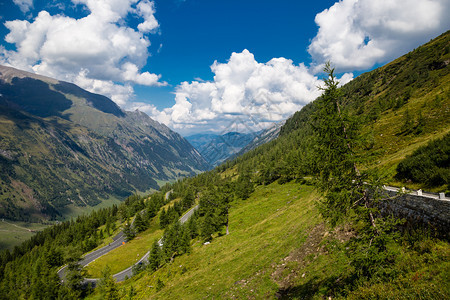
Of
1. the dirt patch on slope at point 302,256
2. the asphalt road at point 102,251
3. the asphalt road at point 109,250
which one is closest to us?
the dirt patch on slope at point 302,256

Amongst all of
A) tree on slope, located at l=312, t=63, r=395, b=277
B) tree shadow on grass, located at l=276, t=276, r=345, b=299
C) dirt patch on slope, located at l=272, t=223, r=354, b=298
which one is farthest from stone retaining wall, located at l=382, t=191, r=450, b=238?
tree shadow on grass, located at l=276, t=276, r=345, b=299

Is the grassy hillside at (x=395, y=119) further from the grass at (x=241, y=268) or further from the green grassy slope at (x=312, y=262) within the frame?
the grass at (x=241, y=268)

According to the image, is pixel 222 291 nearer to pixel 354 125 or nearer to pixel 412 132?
Answer: pixel 354 125

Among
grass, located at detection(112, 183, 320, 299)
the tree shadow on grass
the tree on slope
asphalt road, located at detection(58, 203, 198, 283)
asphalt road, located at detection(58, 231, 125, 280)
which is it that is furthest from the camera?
asphalt road, located at detection(58, 231, 125, 280)

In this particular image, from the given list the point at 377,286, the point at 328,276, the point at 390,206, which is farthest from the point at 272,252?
the point at 377,286

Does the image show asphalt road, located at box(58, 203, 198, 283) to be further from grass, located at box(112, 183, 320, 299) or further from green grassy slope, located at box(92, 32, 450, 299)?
green grassy slope, located at box(92, 32, 450, 299)

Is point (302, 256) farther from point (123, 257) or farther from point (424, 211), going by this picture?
point (123, 257)

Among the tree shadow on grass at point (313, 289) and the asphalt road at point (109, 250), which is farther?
the asphalt road at point (109, 250)

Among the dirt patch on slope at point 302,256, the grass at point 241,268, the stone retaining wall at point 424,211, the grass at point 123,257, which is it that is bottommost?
the grass at point 123,257

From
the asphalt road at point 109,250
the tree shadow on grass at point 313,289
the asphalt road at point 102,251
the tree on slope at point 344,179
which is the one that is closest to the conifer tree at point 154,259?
the asphalt road at point 109,250

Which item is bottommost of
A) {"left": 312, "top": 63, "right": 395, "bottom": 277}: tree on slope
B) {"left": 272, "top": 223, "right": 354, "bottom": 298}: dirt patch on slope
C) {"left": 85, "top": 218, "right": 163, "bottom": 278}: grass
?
{"left": 85, "top": 218, "right": 163, "bottom": 278}: grass

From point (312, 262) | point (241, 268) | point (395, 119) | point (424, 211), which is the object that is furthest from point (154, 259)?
point (395, 119)

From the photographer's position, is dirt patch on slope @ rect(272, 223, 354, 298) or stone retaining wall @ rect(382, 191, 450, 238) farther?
dirt patch on slope @ rect(272, 223, 354, 298)

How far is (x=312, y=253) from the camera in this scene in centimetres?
2283
